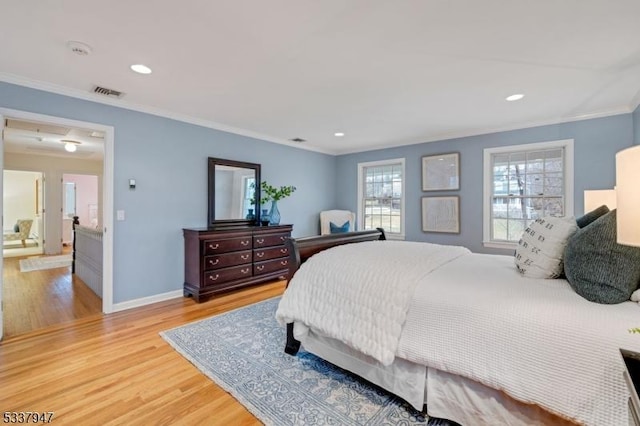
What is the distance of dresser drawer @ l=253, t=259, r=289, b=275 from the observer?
4.30 meters

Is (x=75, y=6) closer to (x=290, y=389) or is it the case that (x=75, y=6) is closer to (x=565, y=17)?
(x=290, y=389)

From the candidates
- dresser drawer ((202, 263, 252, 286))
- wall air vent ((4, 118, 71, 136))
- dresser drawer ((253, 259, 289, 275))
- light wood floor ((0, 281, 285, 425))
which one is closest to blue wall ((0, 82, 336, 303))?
dresser drawer ((202, 263, 252, 286))

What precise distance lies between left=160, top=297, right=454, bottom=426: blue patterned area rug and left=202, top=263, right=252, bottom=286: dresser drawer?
85 centimetres

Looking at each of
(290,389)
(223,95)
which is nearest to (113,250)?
(223,95)

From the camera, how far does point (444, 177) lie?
15.8 ft

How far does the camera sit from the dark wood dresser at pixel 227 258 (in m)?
3.74

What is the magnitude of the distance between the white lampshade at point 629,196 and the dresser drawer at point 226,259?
12.2 feet

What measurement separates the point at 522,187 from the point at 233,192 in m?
4.29

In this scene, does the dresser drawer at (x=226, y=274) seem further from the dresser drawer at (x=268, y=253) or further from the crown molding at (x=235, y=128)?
the crown molding at (x=235, y=128)

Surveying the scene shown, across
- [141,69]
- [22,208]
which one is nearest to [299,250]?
[141,69]

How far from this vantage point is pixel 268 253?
4477 mm

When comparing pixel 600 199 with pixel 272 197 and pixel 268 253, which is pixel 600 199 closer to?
pixel 268 253

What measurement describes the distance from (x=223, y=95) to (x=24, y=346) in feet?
9.72

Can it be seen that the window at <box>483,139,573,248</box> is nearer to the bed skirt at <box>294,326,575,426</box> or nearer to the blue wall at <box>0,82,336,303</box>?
the bed skirt at <box>294,326,575,426</box>
